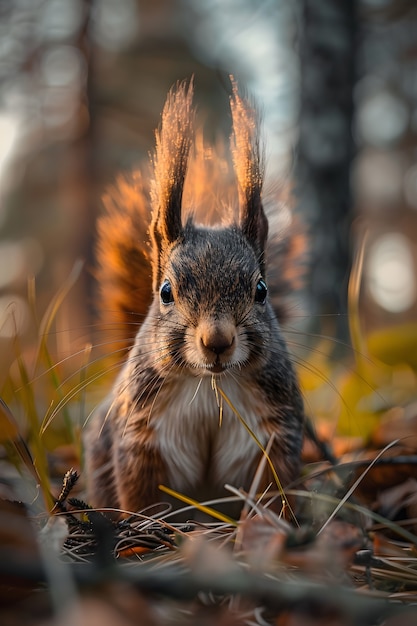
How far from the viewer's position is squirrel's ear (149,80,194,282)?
41.3 inches

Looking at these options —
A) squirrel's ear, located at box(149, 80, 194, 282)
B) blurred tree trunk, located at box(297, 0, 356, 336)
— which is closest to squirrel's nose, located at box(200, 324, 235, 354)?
squirrel's ear, located at box(149, 80, 194, 282)

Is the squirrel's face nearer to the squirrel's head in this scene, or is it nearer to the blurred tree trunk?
the squirrel's head

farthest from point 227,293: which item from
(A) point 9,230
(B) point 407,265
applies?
(B) point 407,265

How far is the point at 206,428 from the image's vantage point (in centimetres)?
119

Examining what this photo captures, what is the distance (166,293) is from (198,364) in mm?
186

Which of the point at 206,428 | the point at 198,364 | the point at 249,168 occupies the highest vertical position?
the point at 249,168

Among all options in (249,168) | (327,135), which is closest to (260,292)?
(249,168)

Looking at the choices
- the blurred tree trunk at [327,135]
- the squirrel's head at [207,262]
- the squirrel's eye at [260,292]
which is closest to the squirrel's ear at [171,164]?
the squirrel's head at [207,262]

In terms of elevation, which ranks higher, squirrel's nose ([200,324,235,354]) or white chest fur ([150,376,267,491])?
squirrel's nose ([200,324,235,354])

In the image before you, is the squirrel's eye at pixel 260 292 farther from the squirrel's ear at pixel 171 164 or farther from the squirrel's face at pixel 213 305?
the squirrel's ear at pixel 171 164

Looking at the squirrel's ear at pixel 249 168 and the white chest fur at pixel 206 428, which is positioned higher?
the squirrel's ear at pixel 249 168

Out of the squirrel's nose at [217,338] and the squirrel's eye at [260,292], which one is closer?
the squirrel's nose at [217,338]

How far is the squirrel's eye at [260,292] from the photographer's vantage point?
1.13m

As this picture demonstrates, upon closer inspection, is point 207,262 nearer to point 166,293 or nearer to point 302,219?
point 166,293
